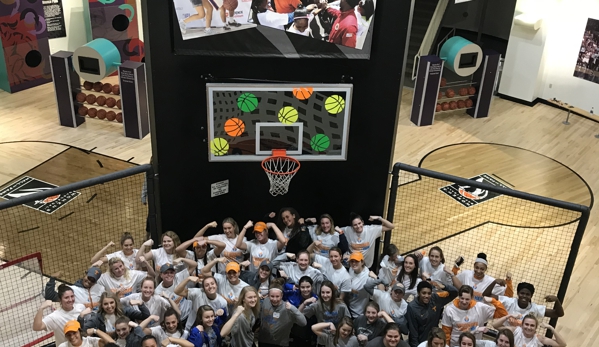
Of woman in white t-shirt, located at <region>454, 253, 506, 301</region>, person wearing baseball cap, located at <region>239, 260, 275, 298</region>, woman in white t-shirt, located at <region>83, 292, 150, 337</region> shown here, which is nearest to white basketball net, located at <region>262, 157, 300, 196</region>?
person wearing baseball cap, located at <region>239, 260, 275, 298</region>

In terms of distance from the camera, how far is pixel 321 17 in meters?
7.11

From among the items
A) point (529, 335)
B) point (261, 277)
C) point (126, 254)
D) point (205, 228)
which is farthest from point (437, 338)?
point (126, 254)

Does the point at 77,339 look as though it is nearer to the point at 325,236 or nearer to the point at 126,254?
the point at 126,254

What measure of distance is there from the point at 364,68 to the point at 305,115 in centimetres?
86

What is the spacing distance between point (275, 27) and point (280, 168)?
1732mm

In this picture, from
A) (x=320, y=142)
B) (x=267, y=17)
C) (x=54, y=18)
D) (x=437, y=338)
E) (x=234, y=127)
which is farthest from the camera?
(x=54, y=18)

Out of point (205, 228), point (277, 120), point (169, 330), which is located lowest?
point (169, 330)

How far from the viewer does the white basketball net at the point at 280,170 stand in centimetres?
785

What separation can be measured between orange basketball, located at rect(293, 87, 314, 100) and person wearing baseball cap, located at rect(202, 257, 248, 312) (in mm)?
2011

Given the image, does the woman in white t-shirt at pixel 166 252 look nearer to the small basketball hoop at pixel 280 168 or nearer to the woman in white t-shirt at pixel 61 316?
the woman in white t-shirt at pixel 61 316

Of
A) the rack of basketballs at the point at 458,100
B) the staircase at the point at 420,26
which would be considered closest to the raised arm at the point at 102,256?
the rack of basketballs at the point at 458,100

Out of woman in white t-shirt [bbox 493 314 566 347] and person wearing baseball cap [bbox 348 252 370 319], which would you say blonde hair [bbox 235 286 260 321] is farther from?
woman in white t-shirt [bbox 493 314 566 347]

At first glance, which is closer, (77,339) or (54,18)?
(77,339)

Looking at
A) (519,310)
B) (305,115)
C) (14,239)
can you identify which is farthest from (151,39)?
(519,310)
